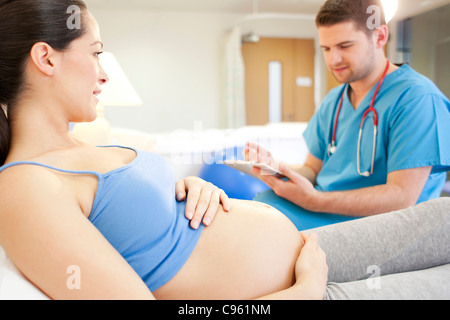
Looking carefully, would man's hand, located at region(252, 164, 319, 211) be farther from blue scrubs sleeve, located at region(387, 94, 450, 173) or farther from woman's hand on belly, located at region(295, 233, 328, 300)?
woman's hand on belly, located at region(295, 233, 328, 300)

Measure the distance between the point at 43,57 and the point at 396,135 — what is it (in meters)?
1.02

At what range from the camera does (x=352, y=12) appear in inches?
51.6

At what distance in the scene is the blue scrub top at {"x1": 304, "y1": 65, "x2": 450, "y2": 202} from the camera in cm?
116

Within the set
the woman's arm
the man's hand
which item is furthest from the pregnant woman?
the man's hand

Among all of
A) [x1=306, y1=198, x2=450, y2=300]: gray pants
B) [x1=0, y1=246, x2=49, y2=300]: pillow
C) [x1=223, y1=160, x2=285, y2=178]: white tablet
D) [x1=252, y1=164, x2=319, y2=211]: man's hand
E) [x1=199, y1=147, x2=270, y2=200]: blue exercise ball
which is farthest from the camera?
[x1=199, y1=147, x2=270, y2=200]: blue exercise ball

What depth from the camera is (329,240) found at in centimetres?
85

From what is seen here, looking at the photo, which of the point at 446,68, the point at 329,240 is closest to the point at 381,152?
the point at 329,240

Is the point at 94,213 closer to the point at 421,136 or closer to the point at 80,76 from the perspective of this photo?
the point at 80,76

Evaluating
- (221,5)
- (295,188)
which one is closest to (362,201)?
(295,188)

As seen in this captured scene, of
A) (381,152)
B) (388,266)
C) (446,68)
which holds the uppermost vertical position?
(446,68)

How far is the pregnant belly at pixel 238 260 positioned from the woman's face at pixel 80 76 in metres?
0.33
